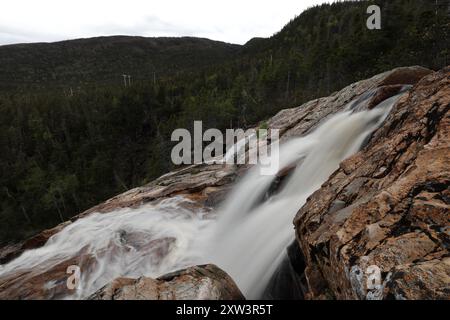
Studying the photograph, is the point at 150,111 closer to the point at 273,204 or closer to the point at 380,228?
the point at 273,204

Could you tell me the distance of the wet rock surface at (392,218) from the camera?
390cm

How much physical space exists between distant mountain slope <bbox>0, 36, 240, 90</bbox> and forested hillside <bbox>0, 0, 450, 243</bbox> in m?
52.0

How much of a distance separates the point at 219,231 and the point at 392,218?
6820 mm

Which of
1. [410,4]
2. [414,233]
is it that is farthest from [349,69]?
[414,233]

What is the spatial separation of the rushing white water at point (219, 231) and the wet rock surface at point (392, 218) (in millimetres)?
2473

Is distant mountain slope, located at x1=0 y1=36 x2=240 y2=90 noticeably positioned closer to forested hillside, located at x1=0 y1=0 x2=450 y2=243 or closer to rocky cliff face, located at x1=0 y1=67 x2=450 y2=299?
forested hillside, located at x1=0 y1=0 x2=450 y2=243

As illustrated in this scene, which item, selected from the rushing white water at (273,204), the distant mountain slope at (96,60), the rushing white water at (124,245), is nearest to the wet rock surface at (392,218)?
the rushing white water at (273,204)

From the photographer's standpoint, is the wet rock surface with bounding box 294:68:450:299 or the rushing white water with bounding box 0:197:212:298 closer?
the wet rock surface with bounding box 294:68:450:299

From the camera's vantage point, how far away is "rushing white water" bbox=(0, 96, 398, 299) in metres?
8.83

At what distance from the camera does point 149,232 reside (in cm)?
1072

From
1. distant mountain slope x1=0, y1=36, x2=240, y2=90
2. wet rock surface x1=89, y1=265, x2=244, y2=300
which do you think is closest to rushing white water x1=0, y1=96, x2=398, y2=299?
wet rock surface x1=89, y1=265, x2=244, y2=300

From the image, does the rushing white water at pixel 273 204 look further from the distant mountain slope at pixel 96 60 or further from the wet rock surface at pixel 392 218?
the distant mountain slope at pixel 96 60

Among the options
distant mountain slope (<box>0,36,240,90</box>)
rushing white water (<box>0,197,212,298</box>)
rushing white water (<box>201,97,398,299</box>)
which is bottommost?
rushing white water (<box>0,197,212,298</box>)

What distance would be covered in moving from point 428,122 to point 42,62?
163 metres
